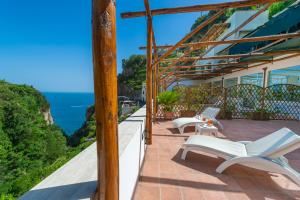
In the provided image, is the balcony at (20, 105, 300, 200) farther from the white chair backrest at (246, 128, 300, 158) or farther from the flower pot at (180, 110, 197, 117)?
the flower pot at (180, 110, 197, 117)

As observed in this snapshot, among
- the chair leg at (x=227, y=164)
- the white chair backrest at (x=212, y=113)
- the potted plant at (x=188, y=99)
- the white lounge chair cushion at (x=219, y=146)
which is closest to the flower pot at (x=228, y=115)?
the potted plant at (x=188, y=99)

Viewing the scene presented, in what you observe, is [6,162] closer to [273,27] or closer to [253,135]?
[253,135]

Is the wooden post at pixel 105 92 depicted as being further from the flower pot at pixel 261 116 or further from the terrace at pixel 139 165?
the flower pot at pixel 261 116

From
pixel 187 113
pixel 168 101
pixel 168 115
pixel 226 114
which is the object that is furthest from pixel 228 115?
pixel 168 101

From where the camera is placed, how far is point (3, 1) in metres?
24.7

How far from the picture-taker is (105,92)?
105 cm

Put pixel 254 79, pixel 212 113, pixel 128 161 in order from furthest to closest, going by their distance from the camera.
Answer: pixel 254 79, pixel 212 113, pixel 128 161

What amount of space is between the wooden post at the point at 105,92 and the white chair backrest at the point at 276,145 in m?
2.69

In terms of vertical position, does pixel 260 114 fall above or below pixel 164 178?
above

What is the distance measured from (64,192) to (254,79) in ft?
43.3

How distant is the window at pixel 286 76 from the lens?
869cm

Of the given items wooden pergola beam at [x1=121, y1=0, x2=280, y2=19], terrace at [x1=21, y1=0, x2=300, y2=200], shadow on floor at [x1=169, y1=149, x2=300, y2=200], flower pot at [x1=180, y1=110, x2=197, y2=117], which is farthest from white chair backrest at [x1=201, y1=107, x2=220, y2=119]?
wooden pergola beam at [x1=121, y1=0, x2=280, y2=19]

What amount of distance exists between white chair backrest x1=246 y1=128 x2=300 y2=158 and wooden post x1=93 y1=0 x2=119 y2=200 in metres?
2.69

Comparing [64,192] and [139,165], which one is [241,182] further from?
[64,192]
